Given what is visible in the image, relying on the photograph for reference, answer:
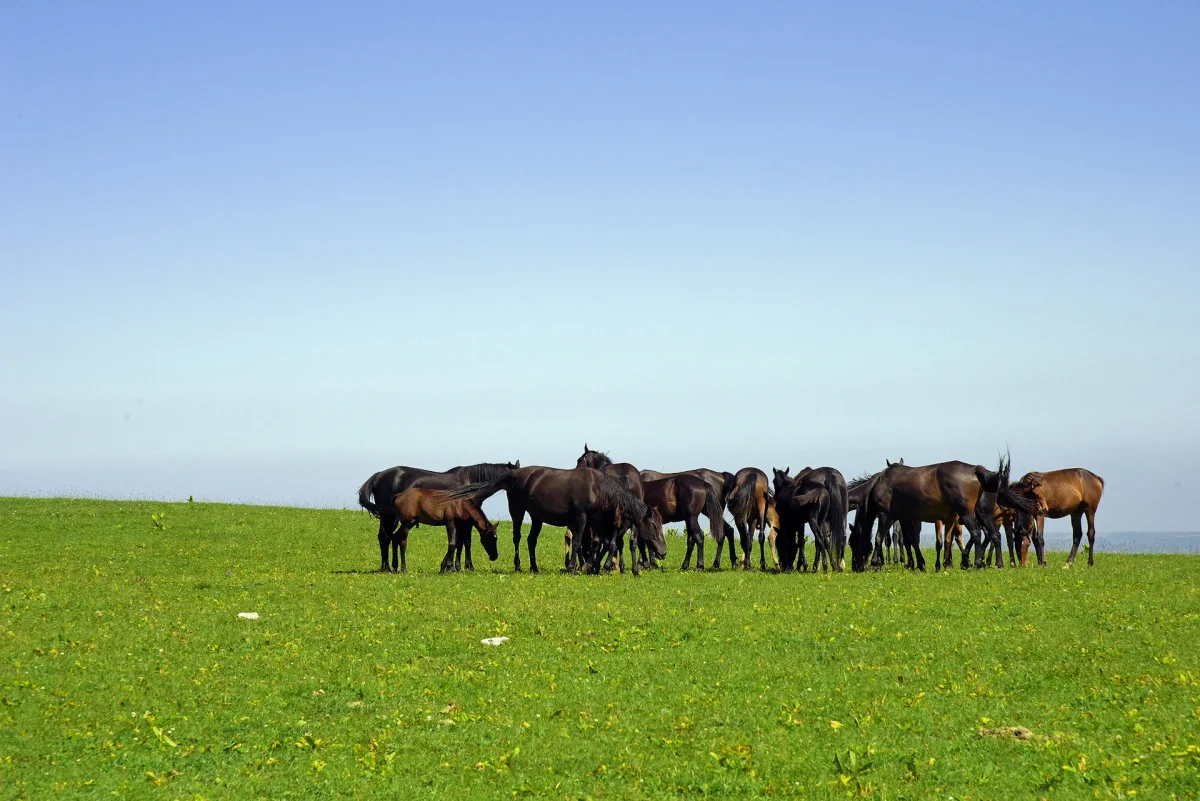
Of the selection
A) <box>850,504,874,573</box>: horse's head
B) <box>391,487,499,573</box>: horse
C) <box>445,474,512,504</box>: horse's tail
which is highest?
<box>445,474,512,504</box>: horse's tail

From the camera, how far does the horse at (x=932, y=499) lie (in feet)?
88.7

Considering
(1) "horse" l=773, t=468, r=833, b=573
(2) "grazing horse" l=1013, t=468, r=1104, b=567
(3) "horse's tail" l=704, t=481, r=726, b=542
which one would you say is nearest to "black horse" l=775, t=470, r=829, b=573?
(1) "horse" l=773, t=468, r=833, b=573

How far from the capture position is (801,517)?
27.5 m

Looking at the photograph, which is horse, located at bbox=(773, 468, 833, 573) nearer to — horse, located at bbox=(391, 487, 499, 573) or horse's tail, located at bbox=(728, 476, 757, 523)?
horse's tail, located at bbox=(728, 476, 757, 523)

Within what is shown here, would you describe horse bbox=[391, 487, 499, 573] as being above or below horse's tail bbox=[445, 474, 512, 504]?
below

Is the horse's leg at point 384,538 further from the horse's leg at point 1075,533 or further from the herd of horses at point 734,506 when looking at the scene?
the horse's leg at point 1075,533

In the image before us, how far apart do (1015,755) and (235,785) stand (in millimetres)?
7749

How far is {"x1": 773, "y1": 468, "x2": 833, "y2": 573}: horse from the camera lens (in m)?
27.2

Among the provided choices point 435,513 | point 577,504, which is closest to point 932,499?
point 577,504

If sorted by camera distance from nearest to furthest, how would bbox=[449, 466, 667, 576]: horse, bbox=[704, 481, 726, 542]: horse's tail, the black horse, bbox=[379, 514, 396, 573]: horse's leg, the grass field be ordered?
the grass field → bbox=[449, 466, 667, 576]: horse → bbox=[379, 514, 396, 573]: horse's leg → the black horse → bbox=[704, 481, 726, 542]: horse's tail

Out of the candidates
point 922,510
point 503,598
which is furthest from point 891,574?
point 503,598

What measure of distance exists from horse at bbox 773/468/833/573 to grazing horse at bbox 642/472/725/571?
1.60 metres

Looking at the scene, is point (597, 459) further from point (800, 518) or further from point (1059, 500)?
point (1059, 500)

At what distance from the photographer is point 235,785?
1095 centimetres
